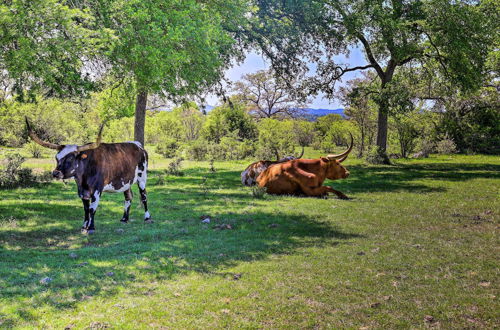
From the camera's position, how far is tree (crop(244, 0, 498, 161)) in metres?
24.1

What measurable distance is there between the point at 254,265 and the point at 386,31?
19139 mm

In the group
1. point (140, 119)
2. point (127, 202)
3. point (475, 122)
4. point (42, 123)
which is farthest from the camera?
point (475, 122)

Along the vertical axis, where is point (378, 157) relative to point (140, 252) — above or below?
above

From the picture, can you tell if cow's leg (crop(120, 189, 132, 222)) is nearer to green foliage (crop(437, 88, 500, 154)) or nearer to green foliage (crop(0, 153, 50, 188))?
green foliage (crop(0, 153, 50, 188))

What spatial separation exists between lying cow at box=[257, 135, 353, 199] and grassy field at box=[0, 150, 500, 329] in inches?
53.4

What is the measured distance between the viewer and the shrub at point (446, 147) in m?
40.4

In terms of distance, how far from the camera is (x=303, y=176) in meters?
16.4

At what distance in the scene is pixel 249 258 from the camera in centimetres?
855

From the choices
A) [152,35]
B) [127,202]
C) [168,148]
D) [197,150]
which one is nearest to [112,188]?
[127,202]

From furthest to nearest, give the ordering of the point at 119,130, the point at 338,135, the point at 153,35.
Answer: the point at 338,135 → the point at 119,130 → the point at 153,35

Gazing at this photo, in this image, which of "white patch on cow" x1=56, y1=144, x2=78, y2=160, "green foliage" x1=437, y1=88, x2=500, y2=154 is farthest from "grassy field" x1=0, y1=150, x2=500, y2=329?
"green foliage" x1=437, y1=88, x2=500, y2=154

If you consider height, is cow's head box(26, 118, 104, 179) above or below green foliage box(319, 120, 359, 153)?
below

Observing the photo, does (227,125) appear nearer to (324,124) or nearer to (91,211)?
(324,124)

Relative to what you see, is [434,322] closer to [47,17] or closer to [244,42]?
[47,17]
